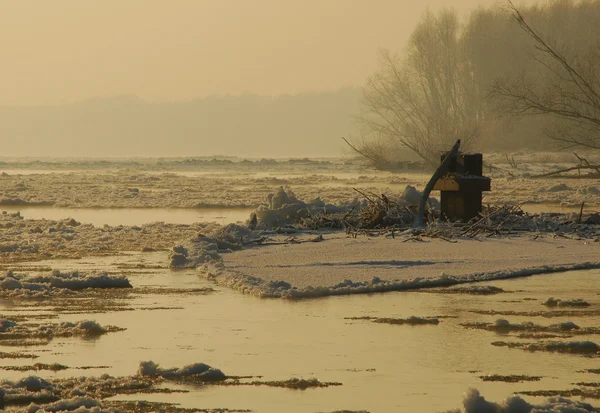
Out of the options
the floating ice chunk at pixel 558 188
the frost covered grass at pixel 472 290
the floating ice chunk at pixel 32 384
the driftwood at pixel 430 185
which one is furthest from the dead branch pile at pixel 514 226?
the floating ice chunk at pixel 558 188

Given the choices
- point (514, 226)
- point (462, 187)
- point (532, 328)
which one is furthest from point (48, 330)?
point (514, 226)

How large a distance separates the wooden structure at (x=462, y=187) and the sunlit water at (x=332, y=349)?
4.88 meters

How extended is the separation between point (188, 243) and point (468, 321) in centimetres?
610

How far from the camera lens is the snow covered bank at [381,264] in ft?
30.2

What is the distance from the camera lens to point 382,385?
5500 millimetres

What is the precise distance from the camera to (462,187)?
45.3 ft

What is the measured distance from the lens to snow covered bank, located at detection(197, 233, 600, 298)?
9.20 metres

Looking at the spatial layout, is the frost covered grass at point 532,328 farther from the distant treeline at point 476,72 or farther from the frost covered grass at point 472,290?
the distant treeline at point 476,72

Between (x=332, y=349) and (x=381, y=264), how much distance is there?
4126 millimetres

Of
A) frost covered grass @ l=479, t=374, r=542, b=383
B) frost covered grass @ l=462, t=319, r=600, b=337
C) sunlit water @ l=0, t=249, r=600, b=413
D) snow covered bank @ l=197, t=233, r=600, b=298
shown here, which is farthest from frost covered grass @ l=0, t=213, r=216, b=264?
frost covered grass @ l=479, t=374, r=542, b=383

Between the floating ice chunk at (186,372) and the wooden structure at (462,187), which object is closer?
the floating ice chunk at (186,372)

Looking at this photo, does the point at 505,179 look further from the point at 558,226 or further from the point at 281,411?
the point at 281,411

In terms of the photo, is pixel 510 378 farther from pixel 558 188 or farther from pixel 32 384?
pixel 558 188

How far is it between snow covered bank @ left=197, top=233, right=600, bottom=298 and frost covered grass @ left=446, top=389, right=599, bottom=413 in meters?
3.98
